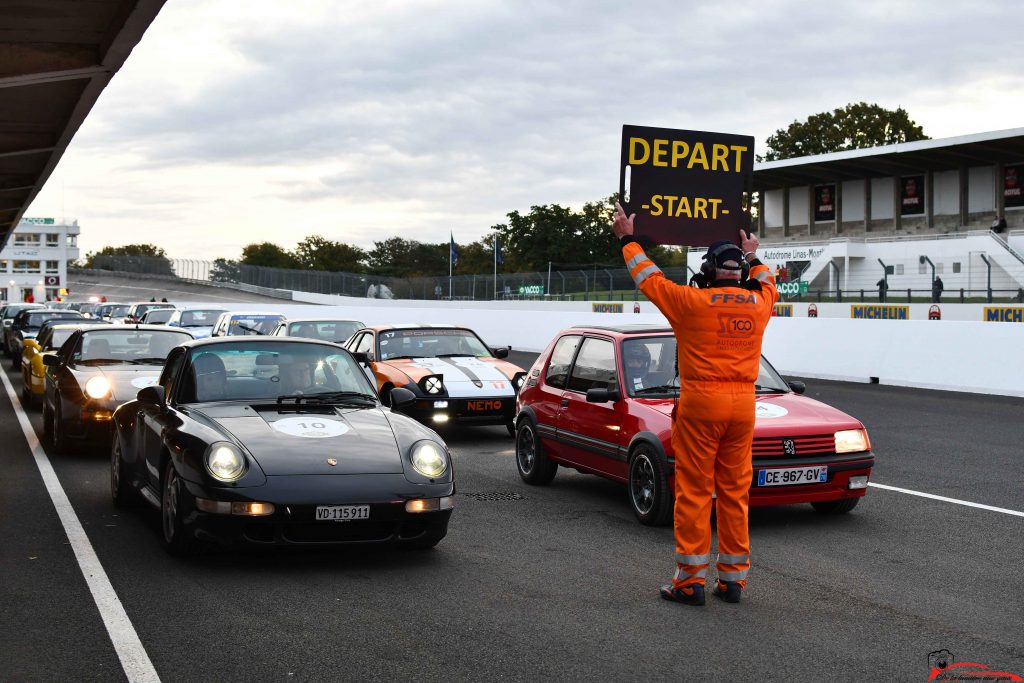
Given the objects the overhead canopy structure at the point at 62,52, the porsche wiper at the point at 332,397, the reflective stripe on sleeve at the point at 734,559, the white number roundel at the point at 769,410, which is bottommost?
the reflective stripe on sleeve at the point at 734,559

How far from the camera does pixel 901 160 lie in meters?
58.8

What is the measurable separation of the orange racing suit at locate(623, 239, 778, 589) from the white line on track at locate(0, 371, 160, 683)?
265cm

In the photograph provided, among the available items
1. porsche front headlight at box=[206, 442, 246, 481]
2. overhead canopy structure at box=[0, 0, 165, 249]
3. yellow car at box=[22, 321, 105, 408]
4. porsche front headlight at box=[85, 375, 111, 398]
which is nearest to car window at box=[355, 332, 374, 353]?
porsche front headlight at box=[85, 375, 111, 398]

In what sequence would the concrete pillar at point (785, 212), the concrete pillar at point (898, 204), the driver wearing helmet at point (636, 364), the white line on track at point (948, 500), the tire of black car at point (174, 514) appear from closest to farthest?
the tire of black car at point (174, 514), the white line on track at point (948, 500), the driver wearing helmet at point (636, 364), the concrete pillar at point (898, 204), the concrete pillar at point (785, 212)

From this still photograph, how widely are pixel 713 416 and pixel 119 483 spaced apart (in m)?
5.03

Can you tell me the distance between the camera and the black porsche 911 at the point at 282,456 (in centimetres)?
637

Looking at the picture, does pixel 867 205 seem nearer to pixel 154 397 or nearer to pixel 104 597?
pixel 154 397

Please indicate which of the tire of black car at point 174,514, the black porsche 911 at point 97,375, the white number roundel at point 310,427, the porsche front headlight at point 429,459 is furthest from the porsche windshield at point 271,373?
the black porsche 911 at point 97,375

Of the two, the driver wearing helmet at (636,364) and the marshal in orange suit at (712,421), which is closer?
the marshal in orange suit at (712,421)

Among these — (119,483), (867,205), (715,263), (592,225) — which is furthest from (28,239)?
(715,263)

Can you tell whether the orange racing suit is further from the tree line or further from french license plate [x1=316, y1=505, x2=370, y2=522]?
the tree line

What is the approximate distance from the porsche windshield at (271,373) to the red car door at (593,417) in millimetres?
1855

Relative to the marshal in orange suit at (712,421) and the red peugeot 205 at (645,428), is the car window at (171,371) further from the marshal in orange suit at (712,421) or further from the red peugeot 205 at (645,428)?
the marshal in orange suit at (712,421)

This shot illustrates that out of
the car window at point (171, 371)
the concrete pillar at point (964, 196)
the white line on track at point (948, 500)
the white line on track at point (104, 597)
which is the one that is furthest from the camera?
the concrete pillar at point (964, 196)
